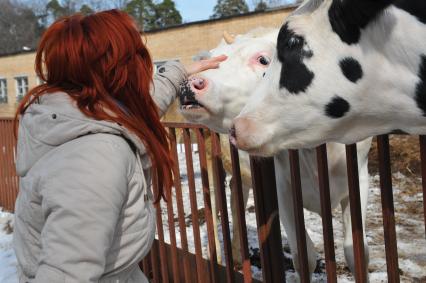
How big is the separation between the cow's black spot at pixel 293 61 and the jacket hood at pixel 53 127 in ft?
1.88

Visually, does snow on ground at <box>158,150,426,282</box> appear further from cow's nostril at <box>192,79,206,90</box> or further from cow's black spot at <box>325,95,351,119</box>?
cow's black spot at <box>325,95,351,119</box>

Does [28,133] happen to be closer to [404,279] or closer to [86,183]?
[86,183]

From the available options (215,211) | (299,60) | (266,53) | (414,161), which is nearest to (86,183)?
(299,60)

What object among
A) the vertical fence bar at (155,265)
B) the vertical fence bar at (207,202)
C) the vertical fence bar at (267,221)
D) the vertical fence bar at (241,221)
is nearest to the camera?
the vertical fence bar at (267,221)

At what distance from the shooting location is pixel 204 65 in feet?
8.86

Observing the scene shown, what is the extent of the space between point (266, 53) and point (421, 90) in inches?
61.5

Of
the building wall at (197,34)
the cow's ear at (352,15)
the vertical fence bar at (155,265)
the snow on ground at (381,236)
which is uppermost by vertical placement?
the building wall at (197,34)

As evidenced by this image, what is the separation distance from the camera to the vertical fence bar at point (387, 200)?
5.62ft

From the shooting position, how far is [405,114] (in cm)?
148

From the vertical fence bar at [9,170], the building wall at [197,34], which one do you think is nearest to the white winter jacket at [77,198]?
the vertical fence bar at [9,170]

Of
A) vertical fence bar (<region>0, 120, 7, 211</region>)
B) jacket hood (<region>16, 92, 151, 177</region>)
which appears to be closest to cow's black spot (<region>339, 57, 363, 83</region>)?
jacket hood (<region>16, 92, 151, 177</region>)

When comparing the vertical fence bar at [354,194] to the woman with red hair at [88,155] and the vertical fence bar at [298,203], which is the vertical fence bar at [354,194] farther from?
the woman with red hair at [88,155]

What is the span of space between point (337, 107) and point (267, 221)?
987mm

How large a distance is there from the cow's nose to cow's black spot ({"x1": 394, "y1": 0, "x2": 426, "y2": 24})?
4.82 ft
